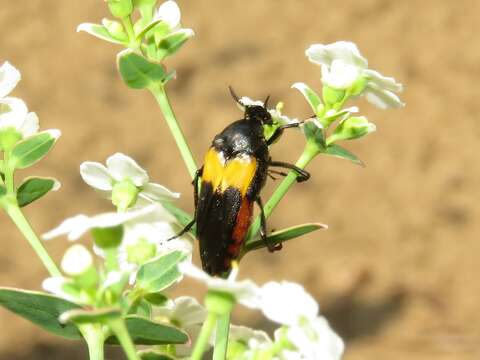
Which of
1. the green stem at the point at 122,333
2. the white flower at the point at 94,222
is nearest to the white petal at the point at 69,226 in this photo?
the white flower at the point at 94,222

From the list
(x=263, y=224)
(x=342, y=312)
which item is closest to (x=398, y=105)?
(x=263, y=224)

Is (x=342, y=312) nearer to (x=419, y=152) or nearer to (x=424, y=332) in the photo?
(x=424, y=332)

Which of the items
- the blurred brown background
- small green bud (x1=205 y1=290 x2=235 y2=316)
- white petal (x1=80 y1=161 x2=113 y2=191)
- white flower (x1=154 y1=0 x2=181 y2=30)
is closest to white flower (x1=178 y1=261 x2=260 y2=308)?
small green bud (x1=205 y1=290 x2=235 y2=316)

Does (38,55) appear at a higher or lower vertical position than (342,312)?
higher

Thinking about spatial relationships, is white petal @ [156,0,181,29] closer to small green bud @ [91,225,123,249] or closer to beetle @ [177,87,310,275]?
beetle @ [177,87,310,275]

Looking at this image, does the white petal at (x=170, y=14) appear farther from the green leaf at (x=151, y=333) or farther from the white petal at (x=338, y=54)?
the green leaf at (x=151, y=333)

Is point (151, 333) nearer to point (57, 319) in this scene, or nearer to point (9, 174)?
point (57, 319)

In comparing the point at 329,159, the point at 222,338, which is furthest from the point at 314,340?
the point at 329,159
